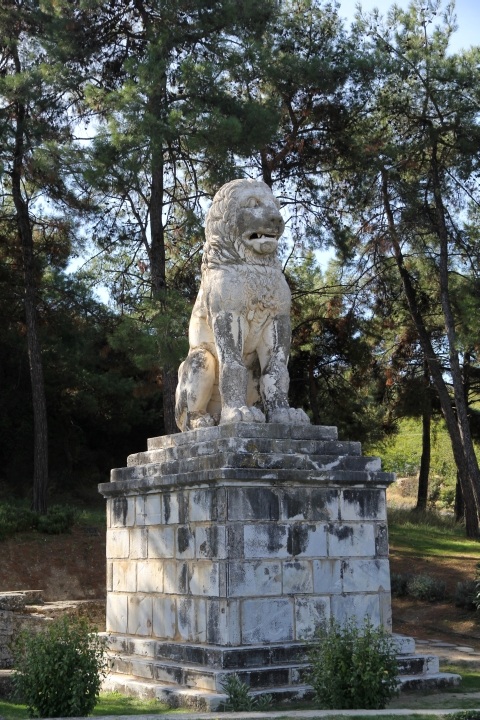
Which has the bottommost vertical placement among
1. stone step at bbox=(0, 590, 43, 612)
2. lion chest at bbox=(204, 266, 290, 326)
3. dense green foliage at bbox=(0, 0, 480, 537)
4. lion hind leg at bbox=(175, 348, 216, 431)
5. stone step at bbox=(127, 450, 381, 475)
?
stone step at bbox=(0, 590, 43, 612)

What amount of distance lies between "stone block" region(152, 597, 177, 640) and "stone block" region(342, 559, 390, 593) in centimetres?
131

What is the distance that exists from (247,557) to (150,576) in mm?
1218

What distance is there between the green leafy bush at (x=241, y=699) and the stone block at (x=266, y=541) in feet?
3.06

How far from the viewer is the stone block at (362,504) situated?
294 inches

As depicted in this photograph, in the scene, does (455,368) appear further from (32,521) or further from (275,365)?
(275,365)

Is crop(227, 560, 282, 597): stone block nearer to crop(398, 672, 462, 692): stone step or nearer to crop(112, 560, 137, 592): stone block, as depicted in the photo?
crop(398, 672, 462, 692): stone step

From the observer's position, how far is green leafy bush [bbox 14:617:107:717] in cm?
624

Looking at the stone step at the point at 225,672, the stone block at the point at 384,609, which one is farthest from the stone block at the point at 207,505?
the stone block at the point at 384,609

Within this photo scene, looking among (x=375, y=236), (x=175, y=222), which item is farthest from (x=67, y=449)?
(x=375, y=236)

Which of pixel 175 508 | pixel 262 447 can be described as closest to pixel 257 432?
pixel 262 447

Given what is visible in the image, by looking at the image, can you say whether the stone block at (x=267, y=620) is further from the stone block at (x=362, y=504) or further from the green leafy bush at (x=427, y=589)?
the green leafy bush at (x=427, y=589)

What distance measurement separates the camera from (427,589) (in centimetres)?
1364

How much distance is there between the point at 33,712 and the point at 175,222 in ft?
39.9

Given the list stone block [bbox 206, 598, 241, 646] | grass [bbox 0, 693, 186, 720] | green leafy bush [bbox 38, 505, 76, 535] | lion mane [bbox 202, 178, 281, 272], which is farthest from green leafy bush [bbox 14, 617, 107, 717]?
green leafy bush [bbox 38, 505, 76, 535]
